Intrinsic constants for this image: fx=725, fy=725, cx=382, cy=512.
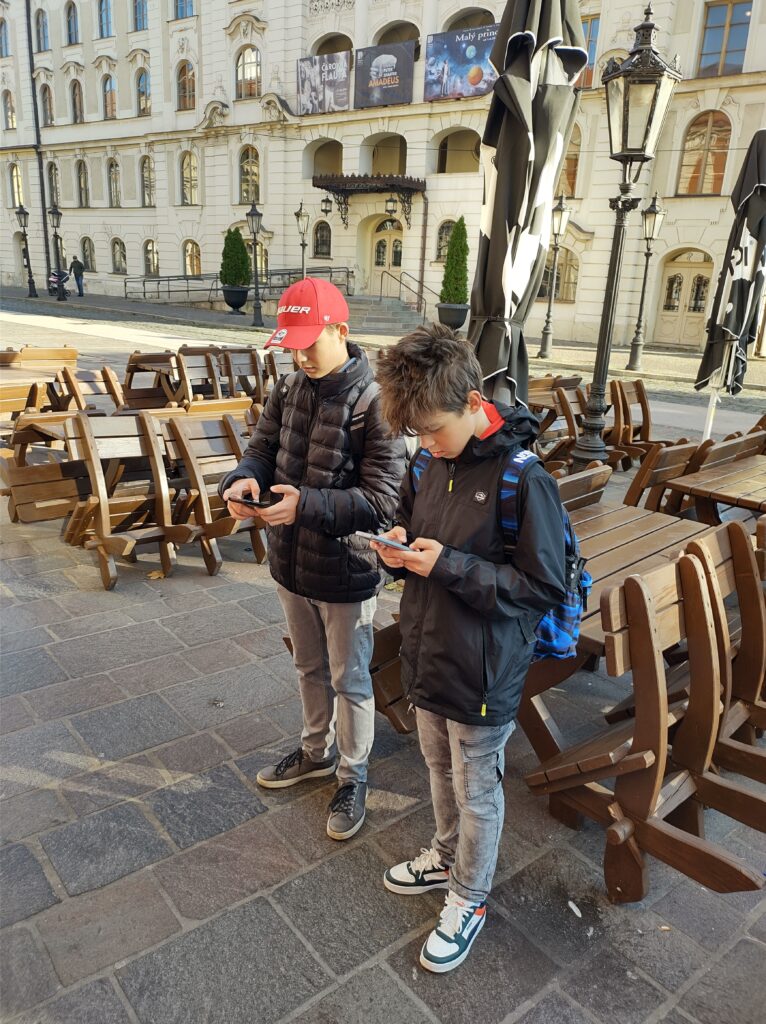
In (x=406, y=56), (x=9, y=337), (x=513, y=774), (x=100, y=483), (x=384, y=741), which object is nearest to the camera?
(x=513, y=774)

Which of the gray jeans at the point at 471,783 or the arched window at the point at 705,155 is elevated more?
the arched window at the point at 705,155

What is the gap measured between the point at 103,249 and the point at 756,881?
43.9 metres

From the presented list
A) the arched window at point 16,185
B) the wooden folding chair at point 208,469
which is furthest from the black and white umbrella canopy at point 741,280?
the arched window at point 16,185

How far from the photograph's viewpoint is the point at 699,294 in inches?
936

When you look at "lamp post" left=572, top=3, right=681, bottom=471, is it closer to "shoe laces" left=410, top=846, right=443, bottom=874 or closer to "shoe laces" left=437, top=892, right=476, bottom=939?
"shoe laces" left=410, top=846, right=443, bottom=874

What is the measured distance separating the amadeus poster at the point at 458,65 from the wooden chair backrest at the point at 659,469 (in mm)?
24310

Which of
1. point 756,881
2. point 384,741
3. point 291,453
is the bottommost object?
point 384,741

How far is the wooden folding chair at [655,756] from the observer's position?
7.44 ft

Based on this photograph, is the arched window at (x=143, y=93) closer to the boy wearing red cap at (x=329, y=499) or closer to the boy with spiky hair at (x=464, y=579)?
the boy wearing red cap at (x=329, y=499)

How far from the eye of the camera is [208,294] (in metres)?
32.8

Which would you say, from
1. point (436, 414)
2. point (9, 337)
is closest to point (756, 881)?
point (436, 414)

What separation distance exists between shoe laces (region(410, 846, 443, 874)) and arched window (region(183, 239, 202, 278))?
36.5 metres

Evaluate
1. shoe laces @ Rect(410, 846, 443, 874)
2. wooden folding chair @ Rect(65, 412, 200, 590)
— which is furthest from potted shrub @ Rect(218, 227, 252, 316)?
shoe laces @ Rect(410, 846, 443, 874)

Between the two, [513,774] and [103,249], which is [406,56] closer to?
[103,249]
